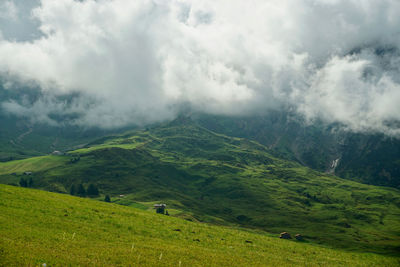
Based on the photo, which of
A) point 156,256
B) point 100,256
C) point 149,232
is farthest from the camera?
point 149,232

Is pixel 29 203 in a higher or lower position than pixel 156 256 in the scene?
higher

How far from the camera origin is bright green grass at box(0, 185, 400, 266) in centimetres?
2506

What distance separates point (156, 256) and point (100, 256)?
5.41 m

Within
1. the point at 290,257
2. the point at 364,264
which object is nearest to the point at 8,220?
the point at 290,257

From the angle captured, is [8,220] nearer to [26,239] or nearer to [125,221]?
[26,239]

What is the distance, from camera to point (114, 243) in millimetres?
32375

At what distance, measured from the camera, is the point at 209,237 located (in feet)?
151

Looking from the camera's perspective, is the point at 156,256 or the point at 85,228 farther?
the point at 85,228

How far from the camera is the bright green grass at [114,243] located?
25.1 meters

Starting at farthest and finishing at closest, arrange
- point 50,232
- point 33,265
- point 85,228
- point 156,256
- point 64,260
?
point 85,228 < point 50,232 < point 156,256 < point 64,260 < point 33,265

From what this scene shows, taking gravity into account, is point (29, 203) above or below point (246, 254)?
above

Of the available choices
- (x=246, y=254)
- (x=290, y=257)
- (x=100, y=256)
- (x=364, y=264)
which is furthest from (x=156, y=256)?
(x=364, y=264)

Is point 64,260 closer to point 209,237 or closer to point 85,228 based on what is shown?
point 85,228

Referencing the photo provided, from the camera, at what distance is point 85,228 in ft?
119
